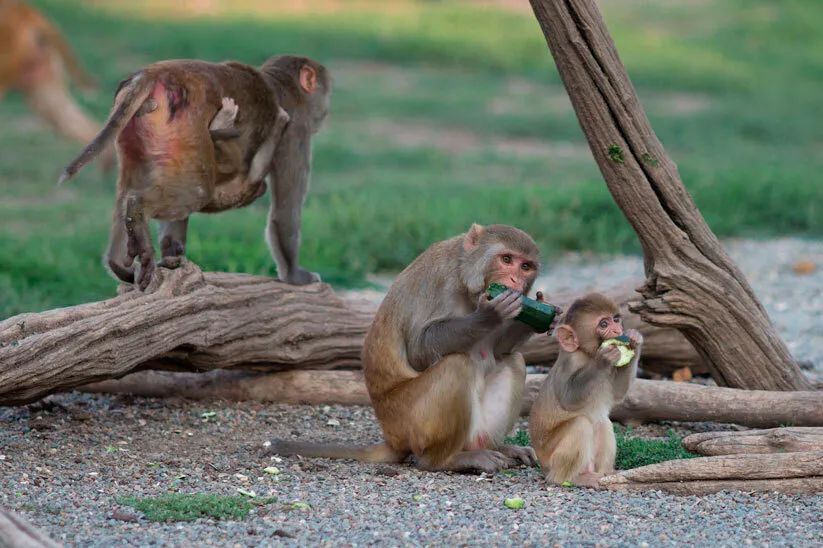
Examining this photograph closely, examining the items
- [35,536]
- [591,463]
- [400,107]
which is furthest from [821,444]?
[400,107]

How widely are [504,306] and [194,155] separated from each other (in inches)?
82.8

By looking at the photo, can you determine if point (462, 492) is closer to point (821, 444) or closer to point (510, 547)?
point (510, 547)

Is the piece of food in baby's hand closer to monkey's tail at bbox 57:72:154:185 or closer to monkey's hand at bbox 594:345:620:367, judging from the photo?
monkey's hand at bbox 594:345:620:367

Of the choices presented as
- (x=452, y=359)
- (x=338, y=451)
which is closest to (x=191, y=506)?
(x=338, y=451)

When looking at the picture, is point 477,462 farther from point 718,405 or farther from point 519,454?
point 718,405

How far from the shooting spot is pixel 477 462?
251 inches

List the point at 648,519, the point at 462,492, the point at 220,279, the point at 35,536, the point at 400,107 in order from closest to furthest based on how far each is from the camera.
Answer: the point at 35,536, the point at 648,519, the point at 462,492, the point at 220,279, the point at 400,107

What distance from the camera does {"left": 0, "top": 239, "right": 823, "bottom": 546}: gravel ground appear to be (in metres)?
5.16

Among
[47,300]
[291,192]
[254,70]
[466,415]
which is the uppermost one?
[254,70]

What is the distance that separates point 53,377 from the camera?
6.26 meters

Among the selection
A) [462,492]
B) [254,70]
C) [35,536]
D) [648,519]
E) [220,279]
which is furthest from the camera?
[254,70]

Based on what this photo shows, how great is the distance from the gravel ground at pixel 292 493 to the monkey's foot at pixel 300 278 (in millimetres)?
889

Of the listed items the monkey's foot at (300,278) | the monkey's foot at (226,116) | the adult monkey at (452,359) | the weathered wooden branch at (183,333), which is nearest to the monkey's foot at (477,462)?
the adult monkey at (452,359)

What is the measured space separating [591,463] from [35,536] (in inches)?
111
